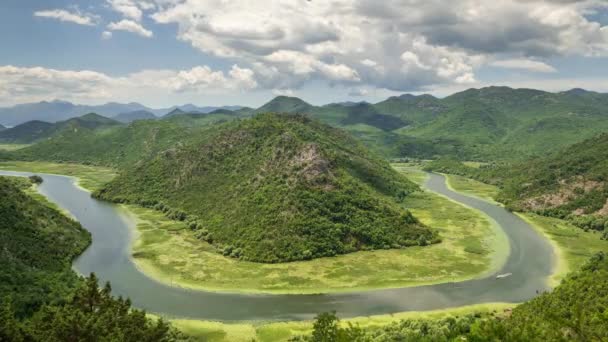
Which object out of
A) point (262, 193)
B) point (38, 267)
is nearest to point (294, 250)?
point (262, 193)

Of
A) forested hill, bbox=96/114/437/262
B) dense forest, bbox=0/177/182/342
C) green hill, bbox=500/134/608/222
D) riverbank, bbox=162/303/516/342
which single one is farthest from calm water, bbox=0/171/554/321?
green hill, bbox=500/134/608/222

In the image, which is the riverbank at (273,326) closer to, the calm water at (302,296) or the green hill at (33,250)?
the calm water at (302,296)

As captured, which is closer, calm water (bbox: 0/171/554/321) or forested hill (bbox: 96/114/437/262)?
calm water (bbox: 0/171/554/321)

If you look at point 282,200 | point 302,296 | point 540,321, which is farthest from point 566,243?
point 302,296

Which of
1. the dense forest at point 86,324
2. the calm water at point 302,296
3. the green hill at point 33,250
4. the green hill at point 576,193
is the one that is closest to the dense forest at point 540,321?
the calm water at point 302,296

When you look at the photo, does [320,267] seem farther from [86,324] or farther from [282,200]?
[86,324]

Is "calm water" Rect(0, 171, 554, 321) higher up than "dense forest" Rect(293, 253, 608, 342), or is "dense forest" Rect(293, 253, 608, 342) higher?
"dense forest" Rect(293, 253, 608, 342)

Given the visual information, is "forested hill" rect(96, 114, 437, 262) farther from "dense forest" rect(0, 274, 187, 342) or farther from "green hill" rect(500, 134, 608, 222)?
"dense forest" rect(0, 274, 187, 342)
